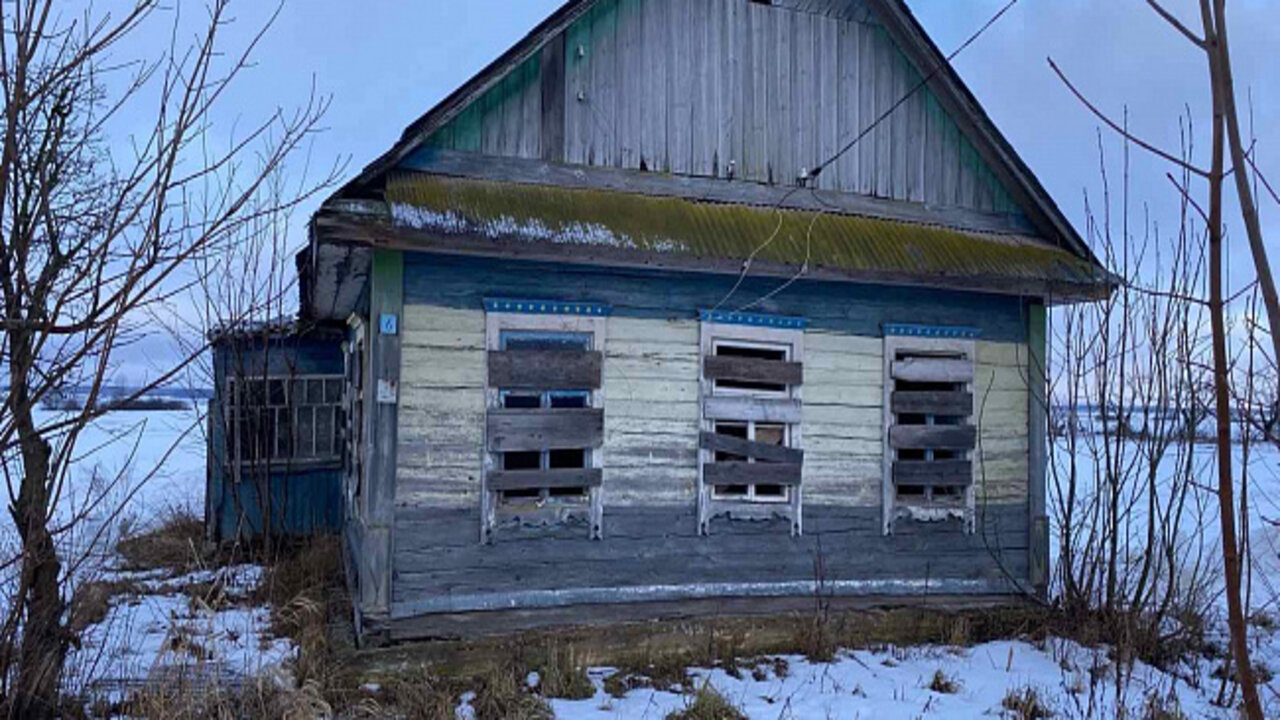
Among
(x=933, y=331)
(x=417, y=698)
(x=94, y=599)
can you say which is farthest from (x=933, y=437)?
(x=94, y=599)

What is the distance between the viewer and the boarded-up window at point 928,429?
7.95 m

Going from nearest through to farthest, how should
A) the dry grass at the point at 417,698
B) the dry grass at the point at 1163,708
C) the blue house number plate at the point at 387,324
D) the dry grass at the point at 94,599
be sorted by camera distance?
the dry grass at the point at 94,599 → the dry grass at the point at 417,698 → the dry grass at the point at 1163,708 → the blue house number plate at the point at 387,324

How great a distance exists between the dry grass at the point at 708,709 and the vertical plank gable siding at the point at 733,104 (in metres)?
4.32

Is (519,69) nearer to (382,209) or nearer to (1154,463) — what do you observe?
(382,209)

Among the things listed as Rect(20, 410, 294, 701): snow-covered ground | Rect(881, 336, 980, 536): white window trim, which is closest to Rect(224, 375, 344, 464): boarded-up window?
Rect(20, 410, 294, 701): snow-covered ground

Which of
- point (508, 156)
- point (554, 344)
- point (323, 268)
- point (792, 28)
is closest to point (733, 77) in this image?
point (792, 28)

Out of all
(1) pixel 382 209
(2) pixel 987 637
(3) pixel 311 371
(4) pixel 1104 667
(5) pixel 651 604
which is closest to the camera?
(1) pixel 382 209

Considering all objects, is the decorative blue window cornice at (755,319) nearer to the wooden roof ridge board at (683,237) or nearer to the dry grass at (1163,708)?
the wooden roof ridge board at (683,237)

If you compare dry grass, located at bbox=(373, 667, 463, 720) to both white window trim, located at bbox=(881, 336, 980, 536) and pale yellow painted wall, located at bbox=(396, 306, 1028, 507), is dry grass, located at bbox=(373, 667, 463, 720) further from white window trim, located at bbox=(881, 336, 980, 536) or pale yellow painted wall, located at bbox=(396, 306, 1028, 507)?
white window trim, located at bbox=(881, 336, 980, 536)

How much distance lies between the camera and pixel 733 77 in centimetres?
803

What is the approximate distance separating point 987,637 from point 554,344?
15.5ft

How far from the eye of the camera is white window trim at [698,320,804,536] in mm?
7312

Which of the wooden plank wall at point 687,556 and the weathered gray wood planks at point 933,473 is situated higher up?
the weathered gray wood planks at point 933,473

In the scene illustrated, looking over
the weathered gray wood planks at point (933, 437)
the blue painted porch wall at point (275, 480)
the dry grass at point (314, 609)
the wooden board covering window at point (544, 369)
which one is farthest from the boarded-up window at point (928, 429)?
the blue painted porch wall at point (275, 480)
